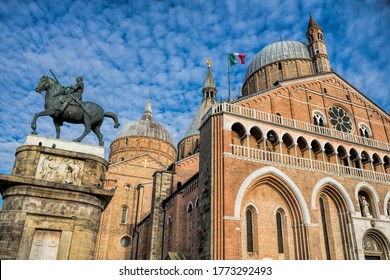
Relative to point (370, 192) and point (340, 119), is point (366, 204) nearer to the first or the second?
point (370, 192)

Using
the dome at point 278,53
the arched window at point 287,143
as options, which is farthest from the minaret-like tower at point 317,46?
the arched window at point 287,143

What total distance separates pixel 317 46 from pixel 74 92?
967 inches

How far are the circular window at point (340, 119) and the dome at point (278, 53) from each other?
31.2ft

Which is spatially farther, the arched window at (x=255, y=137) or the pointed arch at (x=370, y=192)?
the pointed arch at (x=370, y=192)

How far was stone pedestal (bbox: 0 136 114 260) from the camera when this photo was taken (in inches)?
320

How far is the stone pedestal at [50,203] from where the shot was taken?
8141 mm

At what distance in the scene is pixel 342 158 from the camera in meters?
21.3

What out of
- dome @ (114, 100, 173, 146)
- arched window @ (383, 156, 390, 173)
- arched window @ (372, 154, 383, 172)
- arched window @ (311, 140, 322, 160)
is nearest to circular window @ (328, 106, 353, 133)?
arched window @ (372, 154, 383, 172)

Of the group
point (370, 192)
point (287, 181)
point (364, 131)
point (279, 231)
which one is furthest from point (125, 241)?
point (364, 131)

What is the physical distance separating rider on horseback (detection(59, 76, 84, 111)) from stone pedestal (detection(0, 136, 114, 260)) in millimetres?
1444

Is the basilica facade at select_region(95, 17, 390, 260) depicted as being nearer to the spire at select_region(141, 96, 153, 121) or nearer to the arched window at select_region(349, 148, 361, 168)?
the arched window at select_region(349, 148, 361, 168)

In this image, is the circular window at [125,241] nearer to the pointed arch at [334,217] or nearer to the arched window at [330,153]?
the pointed arch at [334,217]

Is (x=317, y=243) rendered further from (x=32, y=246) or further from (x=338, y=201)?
(x=32, y=246)
